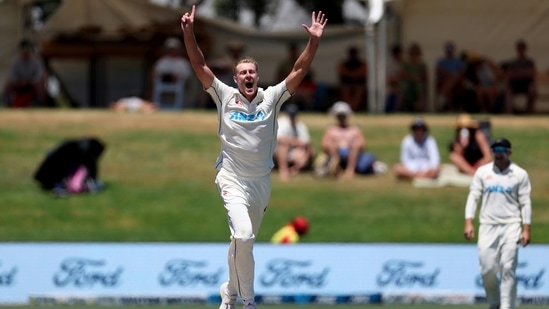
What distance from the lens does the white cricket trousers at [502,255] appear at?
10.7 meters

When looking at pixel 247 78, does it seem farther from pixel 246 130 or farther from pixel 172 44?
pixel 172 44

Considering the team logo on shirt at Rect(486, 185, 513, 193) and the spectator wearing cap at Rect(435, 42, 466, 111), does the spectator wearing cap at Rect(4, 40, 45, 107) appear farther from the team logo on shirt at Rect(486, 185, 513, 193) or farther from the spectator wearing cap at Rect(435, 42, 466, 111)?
the team logo on shirt at Rect(486, 185, 513, 193)

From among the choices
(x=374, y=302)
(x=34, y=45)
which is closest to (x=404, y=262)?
(x=374, y=302)

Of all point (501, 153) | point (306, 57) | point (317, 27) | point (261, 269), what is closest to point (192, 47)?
point (306, 57)

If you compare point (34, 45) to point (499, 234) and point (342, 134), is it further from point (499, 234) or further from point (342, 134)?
point (499, 234)

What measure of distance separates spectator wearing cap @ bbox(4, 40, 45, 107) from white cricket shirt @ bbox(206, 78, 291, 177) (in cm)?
1367

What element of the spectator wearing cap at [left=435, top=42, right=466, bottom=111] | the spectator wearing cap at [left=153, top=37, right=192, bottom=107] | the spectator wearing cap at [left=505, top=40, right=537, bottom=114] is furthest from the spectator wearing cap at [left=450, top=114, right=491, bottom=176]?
the spectator wearing cap at [left=153, top=37, right=192, bottom=107]

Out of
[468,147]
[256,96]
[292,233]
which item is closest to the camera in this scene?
[256,96]

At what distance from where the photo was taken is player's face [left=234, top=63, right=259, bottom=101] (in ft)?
28.8

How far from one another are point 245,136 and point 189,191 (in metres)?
8.92

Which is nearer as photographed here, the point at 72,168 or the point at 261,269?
the point at 261,269

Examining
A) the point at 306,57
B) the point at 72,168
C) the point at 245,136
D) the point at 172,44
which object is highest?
the point at 172,44

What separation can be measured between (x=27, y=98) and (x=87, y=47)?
5.27 ft

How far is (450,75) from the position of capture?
21312 mm
